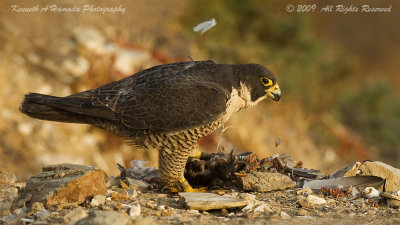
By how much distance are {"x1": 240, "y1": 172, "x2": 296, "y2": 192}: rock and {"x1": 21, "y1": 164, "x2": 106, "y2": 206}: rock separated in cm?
149

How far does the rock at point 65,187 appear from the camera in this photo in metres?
4.24

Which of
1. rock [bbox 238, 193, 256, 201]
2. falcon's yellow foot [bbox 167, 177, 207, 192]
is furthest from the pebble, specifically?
rock [bbox 238, 193, 256, 201]

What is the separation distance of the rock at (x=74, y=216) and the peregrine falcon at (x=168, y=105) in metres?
1.27

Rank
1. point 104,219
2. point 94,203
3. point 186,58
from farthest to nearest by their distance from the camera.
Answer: point 186,58 < point 94,203 < point 104,219

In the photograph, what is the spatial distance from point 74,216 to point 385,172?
10.8 ft

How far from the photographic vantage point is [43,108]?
4867 millimetres

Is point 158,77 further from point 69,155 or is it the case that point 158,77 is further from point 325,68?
point 325,68

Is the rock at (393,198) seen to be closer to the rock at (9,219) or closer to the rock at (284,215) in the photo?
the rock at (284,215)

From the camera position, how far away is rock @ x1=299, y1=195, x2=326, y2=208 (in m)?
4.54

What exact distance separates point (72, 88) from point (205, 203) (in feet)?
20.0

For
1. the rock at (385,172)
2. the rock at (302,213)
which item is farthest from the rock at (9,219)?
the rock at (385,172)

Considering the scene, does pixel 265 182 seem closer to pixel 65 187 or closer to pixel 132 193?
pixel 132 193

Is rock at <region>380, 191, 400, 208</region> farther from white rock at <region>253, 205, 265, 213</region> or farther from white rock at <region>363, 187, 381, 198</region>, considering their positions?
white rock at <region>253, 205, 265, 213</region>

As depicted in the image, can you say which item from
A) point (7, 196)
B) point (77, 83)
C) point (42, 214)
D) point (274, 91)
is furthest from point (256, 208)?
point (77, 83)
